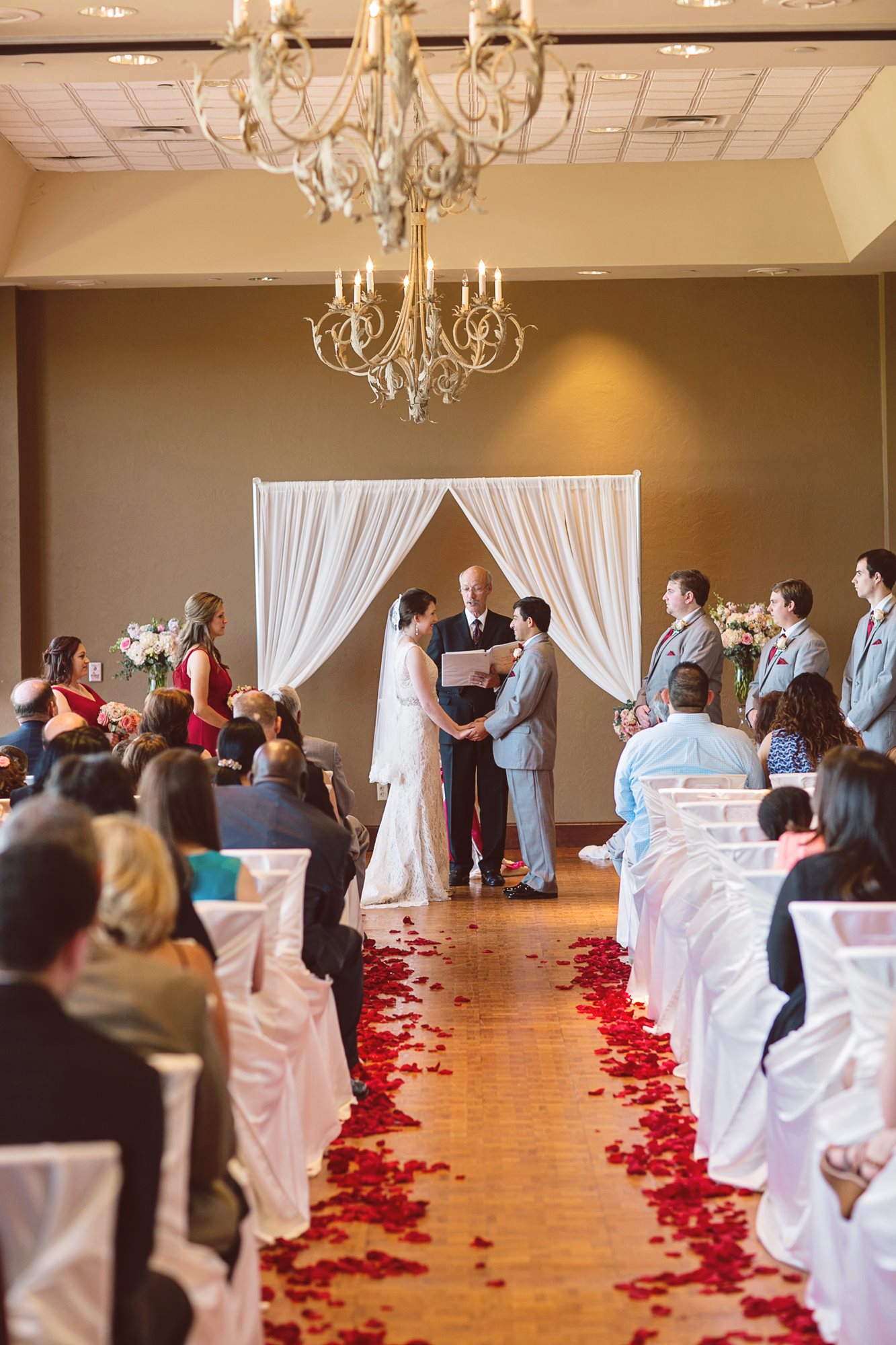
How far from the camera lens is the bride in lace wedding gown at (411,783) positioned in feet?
25.0

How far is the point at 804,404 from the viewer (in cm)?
928

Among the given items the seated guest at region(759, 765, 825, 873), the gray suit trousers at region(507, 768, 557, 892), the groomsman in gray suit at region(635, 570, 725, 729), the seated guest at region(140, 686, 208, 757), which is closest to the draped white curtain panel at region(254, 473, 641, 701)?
the groomsman in gray suit at region(635, 570, 725, 729)

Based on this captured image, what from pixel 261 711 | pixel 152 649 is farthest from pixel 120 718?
pixel 261 711

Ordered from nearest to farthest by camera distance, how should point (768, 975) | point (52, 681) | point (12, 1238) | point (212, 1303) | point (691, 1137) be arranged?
1. point (12, 1238)
2. point (212, 1303)
3. point (768, 975)
4. point (691, 1137)
5. point (52, 681)

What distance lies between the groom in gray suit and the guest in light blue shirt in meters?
1.66

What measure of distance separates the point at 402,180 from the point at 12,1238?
2.47m

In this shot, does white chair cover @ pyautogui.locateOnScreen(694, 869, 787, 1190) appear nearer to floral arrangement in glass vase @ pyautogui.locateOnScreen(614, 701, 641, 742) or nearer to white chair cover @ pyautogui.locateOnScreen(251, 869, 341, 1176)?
white chair cover @ pyautogui.locateOnScreen(251, 869, 341, 1176)

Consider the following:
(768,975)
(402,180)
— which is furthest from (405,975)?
(402,180)

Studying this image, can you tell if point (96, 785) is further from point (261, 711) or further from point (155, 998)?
point (261, 711)

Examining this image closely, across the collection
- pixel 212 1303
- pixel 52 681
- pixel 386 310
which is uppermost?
pixel 386 310

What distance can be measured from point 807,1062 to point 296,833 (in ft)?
5.26

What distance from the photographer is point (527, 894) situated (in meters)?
7.73

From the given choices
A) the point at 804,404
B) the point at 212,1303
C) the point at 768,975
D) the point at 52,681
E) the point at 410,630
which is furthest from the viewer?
the point at 804,404

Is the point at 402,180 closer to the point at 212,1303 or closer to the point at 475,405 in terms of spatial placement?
the point at 212,1303
